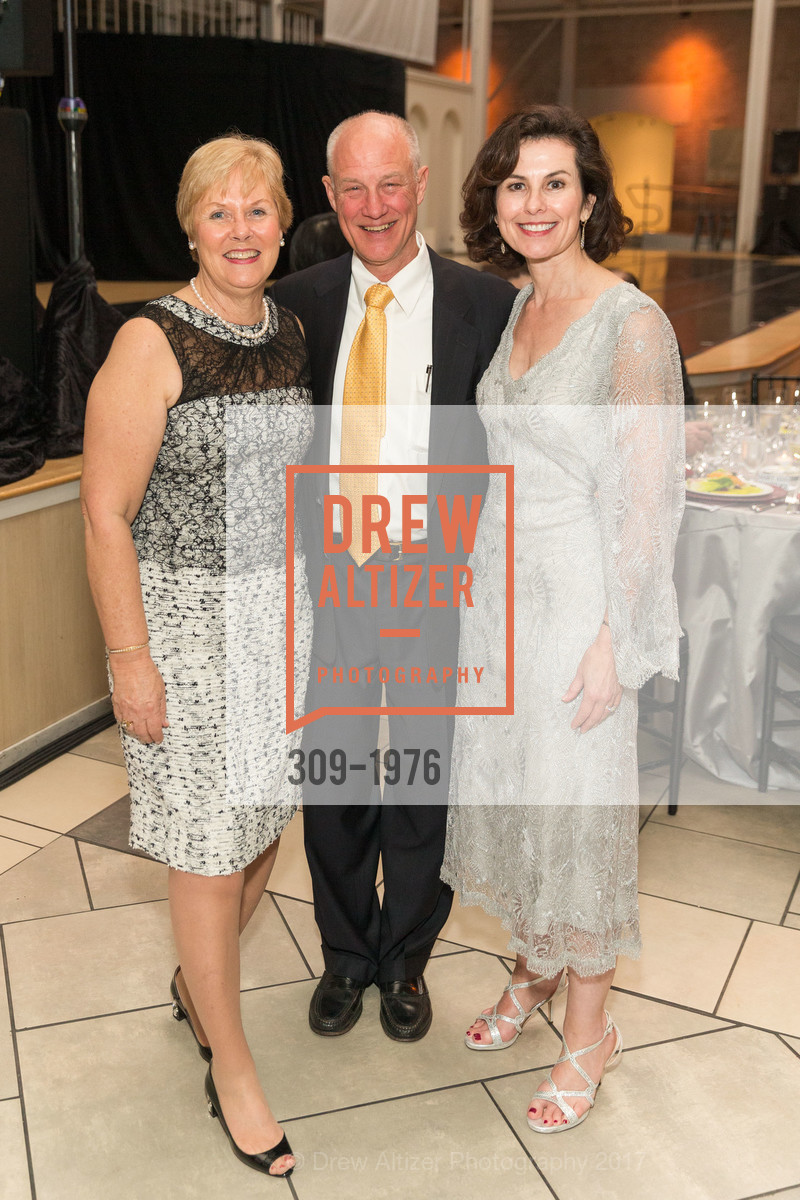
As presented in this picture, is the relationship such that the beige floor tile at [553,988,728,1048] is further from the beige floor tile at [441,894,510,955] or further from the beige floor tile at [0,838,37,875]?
the beige floor tile at [0,838,37,875]

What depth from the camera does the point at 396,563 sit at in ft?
6.72

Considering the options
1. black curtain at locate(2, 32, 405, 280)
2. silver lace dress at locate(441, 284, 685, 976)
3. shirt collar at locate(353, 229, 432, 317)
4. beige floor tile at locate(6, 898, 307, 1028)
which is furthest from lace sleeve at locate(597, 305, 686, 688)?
black curtain at locate(2, 32, 405, 280)

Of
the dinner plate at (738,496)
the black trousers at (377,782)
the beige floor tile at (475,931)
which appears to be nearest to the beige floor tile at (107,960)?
the black trousers at (377,782)

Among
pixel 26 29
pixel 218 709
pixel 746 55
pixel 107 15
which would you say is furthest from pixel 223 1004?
pixel 746 55

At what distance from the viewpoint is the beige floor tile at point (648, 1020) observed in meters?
2.27

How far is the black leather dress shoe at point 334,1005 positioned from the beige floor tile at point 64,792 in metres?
1.06

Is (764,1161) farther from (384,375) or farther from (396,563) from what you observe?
(384,375)

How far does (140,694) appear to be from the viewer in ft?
5.66

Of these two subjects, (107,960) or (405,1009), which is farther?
(107,960)

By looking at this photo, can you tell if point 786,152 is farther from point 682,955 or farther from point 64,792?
point 682,955

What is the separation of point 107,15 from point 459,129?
572 centimetres

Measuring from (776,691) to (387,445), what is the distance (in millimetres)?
1731

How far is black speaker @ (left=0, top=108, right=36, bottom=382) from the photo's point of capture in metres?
3.55

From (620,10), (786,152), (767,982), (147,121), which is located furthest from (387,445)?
(620,10)
